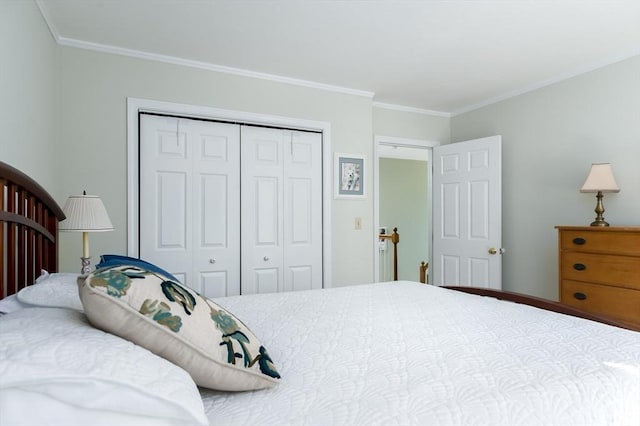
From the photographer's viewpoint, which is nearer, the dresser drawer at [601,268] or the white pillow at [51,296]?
the white pillow at [51,296]

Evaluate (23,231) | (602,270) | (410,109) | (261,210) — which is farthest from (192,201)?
(602,270)

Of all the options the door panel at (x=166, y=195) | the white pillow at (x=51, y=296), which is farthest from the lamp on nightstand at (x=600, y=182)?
the white pillow at (x=51, y=296)

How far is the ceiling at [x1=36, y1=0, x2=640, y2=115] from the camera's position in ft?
7.24

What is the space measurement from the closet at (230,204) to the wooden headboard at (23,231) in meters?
1.07

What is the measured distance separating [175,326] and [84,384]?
22 centimetres

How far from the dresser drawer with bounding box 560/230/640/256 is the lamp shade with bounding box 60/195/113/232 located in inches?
123

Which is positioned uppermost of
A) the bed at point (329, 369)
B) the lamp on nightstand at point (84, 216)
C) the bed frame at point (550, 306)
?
the lamp on nightstand at point (84, 216)

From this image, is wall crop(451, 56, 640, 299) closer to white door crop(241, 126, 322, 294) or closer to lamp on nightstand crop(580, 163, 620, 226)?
lamp on nightstand crop(580, 163, 620, 226)

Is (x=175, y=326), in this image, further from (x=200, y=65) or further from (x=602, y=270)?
(x=602, y=270)

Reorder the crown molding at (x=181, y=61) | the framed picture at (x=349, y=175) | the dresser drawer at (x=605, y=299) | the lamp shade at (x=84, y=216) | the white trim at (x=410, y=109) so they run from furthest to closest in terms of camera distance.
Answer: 1. the white trim at (x=410, y=109)
2. the framed picture at (x=349, y=175)
3. the crown molding at (x=181, y=61)
4. the dresser drawer at (x=605, y=299)
5. the lamp shade at (x=84, y=216)

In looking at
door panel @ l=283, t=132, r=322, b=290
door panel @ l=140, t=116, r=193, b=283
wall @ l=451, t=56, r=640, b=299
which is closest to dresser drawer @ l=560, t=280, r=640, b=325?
wall @ l=451, t=56, r=640, b=299

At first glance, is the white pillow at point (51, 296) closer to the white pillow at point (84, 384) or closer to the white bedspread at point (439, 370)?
the white pillow at point (84, 384)

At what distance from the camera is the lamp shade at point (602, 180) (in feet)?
8.87

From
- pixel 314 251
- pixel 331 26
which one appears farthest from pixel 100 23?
pixel 314 251
